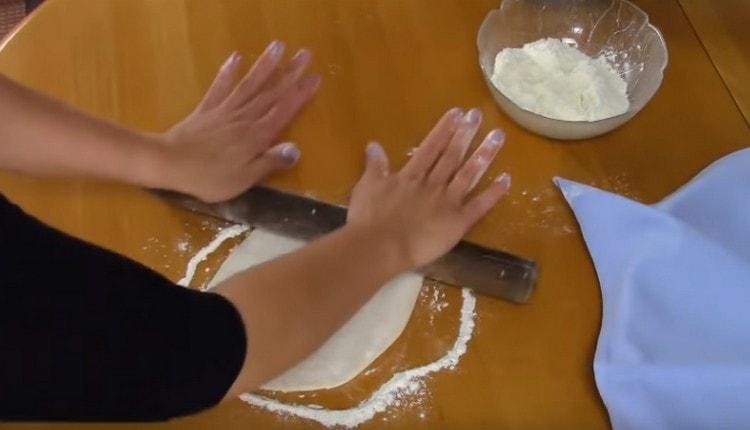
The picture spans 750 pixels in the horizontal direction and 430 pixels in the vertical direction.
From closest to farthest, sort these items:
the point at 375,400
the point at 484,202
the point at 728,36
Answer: the point at 375,400, the point at 484,202, the point at 728,36

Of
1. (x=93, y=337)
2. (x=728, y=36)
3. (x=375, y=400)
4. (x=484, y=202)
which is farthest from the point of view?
(x=728, y=36)

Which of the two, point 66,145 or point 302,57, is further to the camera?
point 302,57

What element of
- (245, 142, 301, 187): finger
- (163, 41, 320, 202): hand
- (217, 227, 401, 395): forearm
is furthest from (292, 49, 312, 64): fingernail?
(217, 227, 401, 395): forearm

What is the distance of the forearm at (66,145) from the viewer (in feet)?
2.39

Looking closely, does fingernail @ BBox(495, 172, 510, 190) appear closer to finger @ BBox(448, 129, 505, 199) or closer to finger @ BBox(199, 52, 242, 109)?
finger @ BBox(448, 129, 505, 199)

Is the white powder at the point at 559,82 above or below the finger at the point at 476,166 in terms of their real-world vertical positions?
above

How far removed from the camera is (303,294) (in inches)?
26.2

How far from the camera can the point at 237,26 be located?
87 cm

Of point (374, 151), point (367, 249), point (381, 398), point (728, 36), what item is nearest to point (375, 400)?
point (381, 398)

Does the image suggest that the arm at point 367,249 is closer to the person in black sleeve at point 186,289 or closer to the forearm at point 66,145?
the person in black sleeve at point 186,289

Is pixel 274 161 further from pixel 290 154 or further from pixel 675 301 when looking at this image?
pixel 675 301

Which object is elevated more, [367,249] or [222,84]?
[222,84]

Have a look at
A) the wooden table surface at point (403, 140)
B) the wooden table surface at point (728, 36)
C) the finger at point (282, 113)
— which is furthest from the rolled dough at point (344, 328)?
the wooden table surface at point (728, 36)

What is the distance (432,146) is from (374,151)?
6cm
